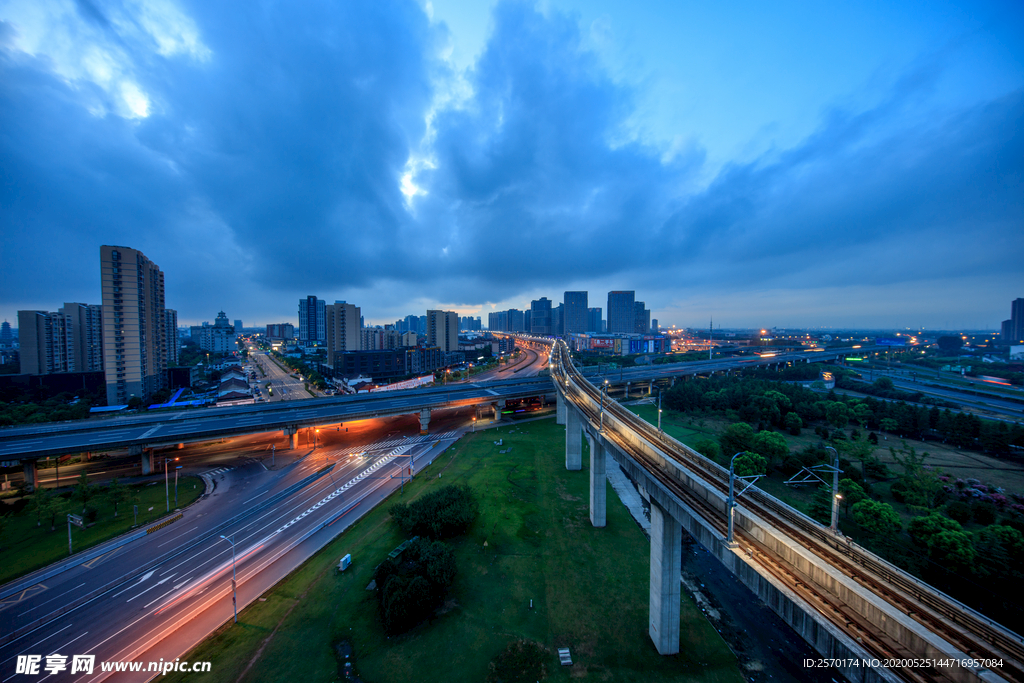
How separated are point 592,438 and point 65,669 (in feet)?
122

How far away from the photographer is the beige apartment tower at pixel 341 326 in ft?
409

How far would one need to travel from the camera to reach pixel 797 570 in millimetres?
14820

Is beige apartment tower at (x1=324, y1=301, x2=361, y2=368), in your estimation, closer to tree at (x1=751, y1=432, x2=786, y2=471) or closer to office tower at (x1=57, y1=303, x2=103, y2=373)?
office tower at (x1=57, y1=303, x2=103, y2=373)

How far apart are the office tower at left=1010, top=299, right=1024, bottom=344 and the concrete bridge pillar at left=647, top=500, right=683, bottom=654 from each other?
286 meters

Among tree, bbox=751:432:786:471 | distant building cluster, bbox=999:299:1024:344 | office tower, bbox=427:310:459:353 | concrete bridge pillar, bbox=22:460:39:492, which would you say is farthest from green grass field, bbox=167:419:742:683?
distant building cluster, bbox=999:299:1024:344

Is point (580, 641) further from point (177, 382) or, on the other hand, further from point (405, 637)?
point (177, 382)

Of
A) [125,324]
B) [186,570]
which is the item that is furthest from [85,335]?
[186,570]

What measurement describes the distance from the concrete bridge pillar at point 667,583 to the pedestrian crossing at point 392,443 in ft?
137

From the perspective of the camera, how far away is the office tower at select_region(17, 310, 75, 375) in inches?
3088

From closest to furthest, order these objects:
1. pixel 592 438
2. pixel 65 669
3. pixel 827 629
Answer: pixel 827 629 < pixel 65 669 < pixel 592 438

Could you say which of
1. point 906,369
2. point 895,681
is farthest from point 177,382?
point 906,369

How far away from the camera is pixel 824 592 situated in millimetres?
13766

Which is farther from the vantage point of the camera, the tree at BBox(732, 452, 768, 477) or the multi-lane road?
the tree at BBox(732, 452, 768, 477)

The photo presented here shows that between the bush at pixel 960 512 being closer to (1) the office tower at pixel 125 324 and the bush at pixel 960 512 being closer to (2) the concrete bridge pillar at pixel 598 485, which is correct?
(2) the concrete bridge pillar at pixel 598 485
